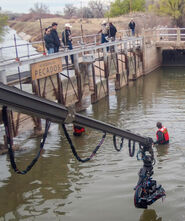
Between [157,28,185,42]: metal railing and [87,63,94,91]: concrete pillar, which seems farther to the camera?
[157,28,185,42]: metal railing

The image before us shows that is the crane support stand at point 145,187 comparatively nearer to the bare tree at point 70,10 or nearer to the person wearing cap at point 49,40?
the person wearing cap at point 49,40

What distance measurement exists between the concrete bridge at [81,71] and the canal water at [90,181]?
2.02 meters

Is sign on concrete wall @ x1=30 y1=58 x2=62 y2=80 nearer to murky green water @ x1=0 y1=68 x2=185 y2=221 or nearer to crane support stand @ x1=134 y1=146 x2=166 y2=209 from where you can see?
murky green water @ x1=0 y1=68 x2=185 y2=221

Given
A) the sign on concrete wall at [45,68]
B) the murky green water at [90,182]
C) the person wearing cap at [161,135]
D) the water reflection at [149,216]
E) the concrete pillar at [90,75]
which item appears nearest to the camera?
the water reflection at [149,216]

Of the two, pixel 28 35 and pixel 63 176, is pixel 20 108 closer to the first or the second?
pixel 63 176

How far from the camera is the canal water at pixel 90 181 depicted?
873 centimetres

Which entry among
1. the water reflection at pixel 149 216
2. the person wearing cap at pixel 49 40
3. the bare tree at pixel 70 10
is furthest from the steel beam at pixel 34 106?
the bare tree at pixel 70 10

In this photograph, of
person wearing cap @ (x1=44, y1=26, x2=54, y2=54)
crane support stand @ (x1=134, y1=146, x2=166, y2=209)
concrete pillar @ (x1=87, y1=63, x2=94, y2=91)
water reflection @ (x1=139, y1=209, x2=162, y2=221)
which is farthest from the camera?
concrete pillar @ (x1=87, y1=63, x2=94, y2=91)

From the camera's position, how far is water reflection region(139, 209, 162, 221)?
27.6ft

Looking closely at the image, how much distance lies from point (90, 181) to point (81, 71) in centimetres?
1135

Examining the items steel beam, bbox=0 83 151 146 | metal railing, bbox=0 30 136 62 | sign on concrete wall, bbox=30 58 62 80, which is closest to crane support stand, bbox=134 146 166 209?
steel beam, bbox=0 83 151 146

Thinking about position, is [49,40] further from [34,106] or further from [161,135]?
[34,106]

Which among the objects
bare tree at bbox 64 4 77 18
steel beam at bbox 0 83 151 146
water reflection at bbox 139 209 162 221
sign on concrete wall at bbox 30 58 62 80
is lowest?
water reflection at bbox 139 209 162 221

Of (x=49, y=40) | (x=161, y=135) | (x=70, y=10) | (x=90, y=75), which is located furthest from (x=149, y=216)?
(x=70, y=10)
